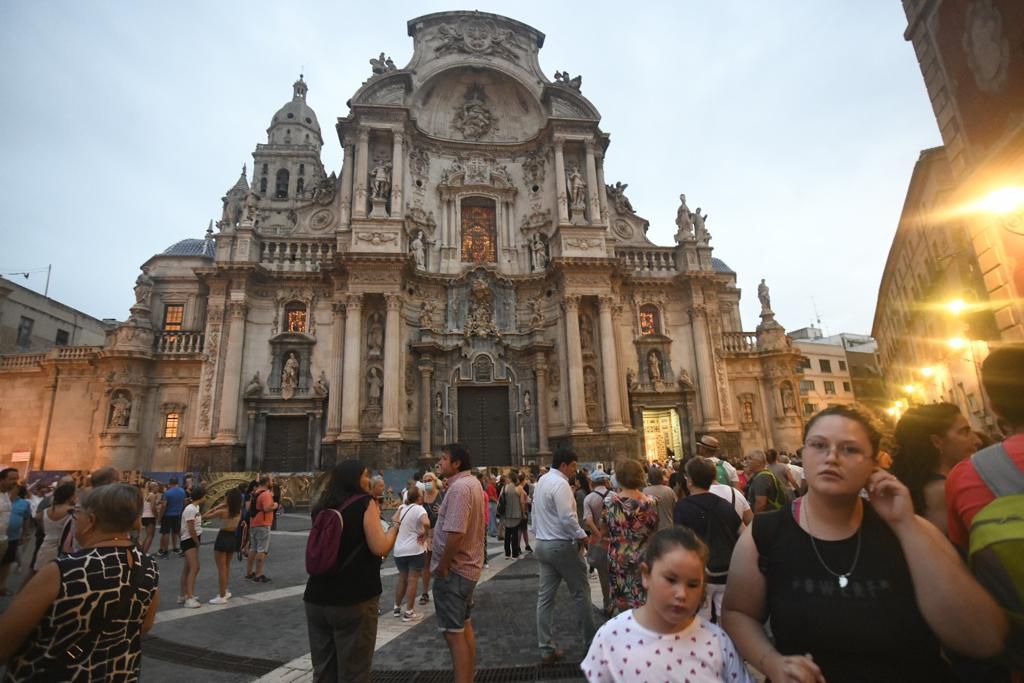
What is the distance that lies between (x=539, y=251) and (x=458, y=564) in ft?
76.4

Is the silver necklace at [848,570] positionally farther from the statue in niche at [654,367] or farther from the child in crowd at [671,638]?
the statue in niche at [654,367]

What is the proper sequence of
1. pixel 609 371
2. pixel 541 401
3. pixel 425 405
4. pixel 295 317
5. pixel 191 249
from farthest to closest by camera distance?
pixel 191 249
pixel 295 317
pixel 541 401
pixel 609 371
pixel 425 405

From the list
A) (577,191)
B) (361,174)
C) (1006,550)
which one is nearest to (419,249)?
(361,174)

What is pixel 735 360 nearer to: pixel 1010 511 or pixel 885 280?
pixel 885 280

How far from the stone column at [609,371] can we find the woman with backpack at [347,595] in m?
19.5

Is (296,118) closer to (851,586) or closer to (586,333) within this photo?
(586,333)

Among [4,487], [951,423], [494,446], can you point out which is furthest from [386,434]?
[951,423]

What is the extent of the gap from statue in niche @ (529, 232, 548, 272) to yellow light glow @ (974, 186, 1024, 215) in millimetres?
18302

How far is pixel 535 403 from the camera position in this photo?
2400 centimetres

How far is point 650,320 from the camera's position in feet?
85.7

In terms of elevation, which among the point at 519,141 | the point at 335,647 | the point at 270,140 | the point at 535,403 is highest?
the point at 270,140

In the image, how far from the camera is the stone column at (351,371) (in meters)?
21.1

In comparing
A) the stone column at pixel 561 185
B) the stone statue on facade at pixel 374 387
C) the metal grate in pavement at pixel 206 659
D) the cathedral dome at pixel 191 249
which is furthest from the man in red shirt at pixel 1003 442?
the cathedral dome at pixel 191 249

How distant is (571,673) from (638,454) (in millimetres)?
18620
